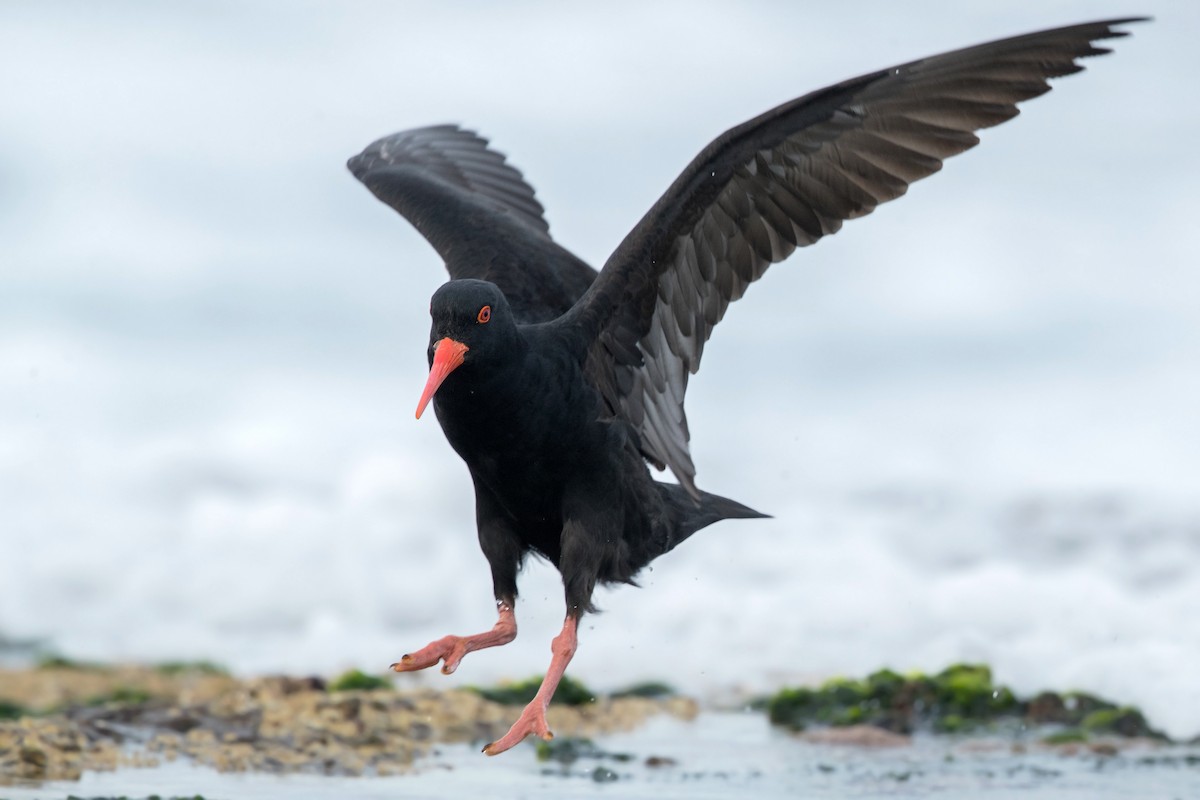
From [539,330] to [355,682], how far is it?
168 inches

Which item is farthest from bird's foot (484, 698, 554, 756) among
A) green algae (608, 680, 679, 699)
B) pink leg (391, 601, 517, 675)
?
green algae (608, 680, 679, 699)

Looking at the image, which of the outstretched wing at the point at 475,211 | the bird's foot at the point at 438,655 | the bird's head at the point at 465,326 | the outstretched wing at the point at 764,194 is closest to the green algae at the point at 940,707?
the outstretched wing at the point at 764,194

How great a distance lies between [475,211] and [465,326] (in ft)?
7.31

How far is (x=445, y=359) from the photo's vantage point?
6.49 metres

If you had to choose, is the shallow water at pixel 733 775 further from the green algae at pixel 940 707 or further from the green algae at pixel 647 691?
the green algae at pixel 647 691

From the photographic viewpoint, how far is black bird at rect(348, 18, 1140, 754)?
668cm

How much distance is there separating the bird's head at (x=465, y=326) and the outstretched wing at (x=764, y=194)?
650mm

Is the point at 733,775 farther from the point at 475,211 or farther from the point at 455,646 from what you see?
the point at 475,211

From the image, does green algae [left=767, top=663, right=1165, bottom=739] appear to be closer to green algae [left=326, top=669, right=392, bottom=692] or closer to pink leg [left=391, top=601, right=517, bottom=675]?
green algae [left=326, top=669, right=392, bottom=692]

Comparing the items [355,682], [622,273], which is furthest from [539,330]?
[355,682]

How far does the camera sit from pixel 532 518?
23.7ft

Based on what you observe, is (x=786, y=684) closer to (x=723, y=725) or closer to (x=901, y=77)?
(x=723, y=725)

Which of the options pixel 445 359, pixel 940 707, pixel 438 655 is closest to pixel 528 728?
pixel 438 655

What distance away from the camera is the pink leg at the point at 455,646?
687 centimetres
